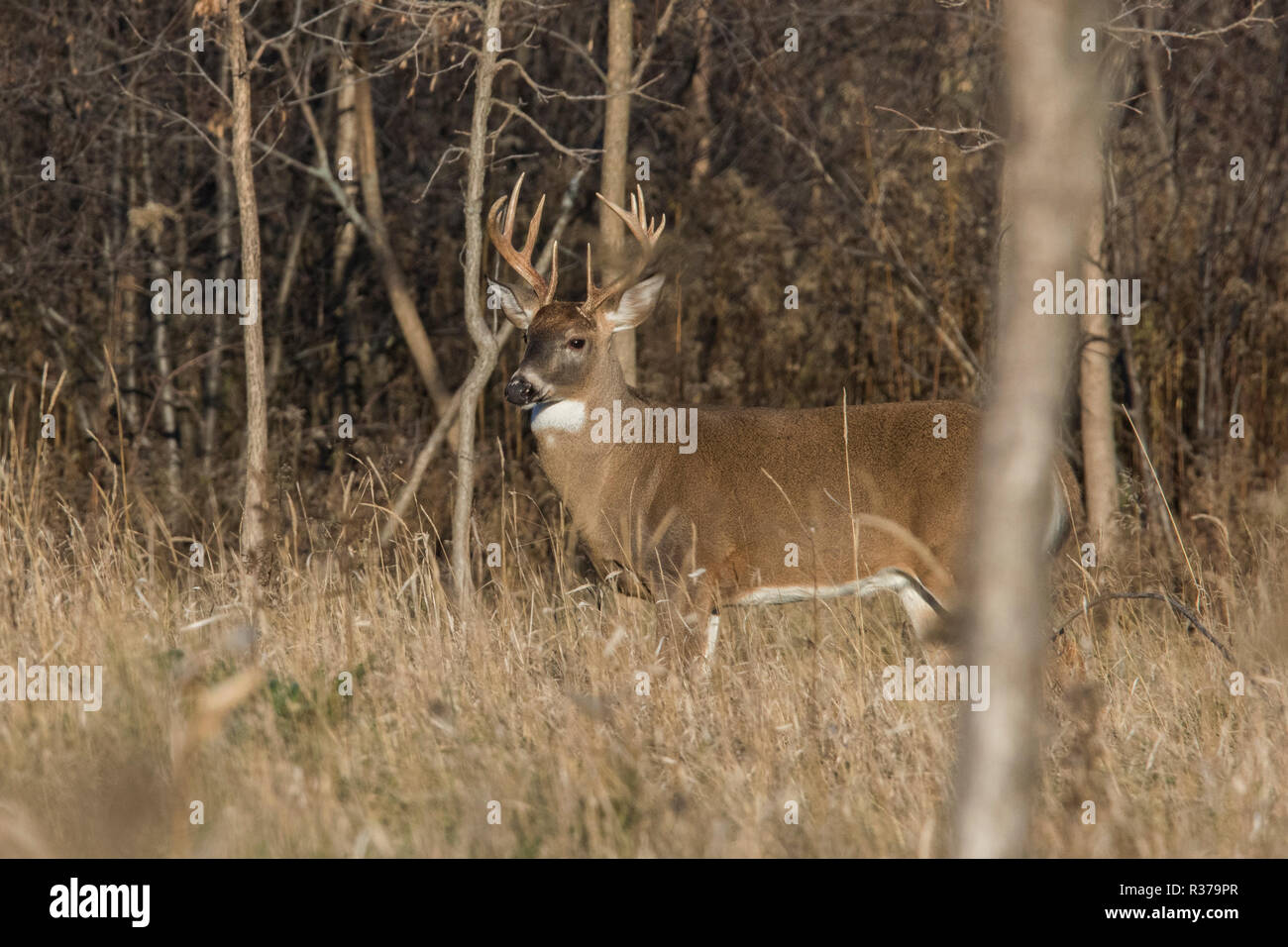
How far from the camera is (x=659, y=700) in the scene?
14.4 feet

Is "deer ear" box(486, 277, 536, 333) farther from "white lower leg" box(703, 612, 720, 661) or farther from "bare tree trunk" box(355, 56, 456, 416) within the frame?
"bare tree trunk" box(355, 56, 456, 416)

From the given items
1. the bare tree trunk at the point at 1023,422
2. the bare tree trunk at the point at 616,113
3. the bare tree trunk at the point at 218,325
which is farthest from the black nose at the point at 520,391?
the bare tree trunk at the point at 218,325

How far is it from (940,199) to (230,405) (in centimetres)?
511

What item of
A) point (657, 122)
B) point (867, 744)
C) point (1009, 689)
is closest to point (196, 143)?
point (657, 122)

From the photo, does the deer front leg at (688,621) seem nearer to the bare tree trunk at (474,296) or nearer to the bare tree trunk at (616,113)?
the bare tree trunk at (474,296)

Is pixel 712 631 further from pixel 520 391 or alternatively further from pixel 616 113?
pixel 616 113

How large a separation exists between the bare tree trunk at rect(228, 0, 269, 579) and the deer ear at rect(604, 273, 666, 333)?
1485mm

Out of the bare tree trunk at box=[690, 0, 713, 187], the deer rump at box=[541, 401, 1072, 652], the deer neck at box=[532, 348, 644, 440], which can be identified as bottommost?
the deer rump at box=[541, 401, 1072, 652]

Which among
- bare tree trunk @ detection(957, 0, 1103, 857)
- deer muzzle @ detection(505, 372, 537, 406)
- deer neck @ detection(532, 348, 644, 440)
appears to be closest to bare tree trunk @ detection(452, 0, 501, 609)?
deer neck @ detection(532, 348, 644, 440)

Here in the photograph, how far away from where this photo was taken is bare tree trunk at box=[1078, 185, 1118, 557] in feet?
23.6

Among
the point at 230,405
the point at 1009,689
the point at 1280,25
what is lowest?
the point at 1009,689

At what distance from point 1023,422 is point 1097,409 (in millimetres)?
5448

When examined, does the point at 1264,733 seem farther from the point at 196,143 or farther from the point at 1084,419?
the point at 196,143
